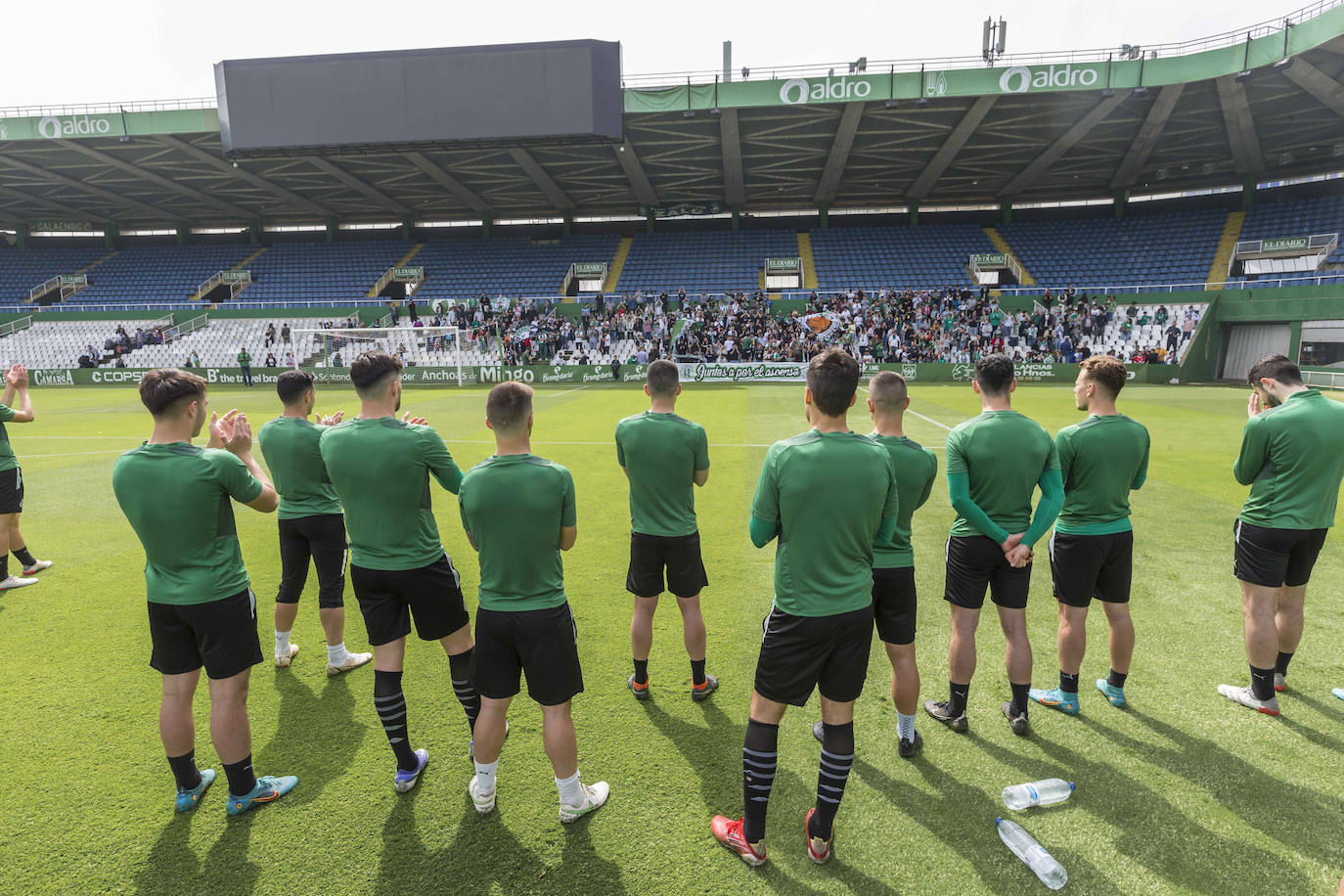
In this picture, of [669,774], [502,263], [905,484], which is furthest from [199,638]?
[502,263]

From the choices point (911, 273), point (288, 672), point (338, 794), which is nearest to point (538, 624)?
point (338, 794)

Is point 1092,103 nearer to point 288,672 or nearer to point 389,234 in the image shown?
point 288,672

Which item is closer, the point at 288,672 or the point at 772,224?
the point at 288,672

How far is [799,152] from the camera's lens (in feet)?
122

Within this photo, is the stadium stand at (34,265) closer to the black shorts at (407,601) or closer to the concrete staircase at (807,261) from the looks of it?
the concrete staircase at (807,261)

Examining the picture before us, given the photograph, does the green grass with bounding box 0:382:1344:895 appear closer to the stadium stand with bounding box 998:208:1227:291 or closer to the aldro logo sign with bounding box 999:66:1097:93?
the aldro logo sign with bounding box 999:66:1097:93

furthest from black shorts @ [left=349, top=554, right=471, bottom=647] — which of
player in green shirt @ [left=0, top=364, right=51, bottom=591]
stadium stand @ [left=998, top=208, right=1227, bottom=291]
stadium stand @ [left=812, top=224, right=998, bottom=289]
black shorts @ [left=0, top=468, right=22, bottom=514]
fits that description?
stadium stand @ [left=812, top=224, right=998, bottom=289]

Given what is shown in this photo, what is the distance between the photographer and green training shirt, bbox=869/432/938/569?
11.9 ft

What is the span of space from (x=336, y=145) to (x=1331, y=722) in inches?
1522

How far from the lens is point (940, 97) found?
30.2 meters

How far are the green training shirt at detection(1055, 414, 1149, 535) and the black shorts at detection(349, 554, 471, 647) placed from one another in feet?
12.5

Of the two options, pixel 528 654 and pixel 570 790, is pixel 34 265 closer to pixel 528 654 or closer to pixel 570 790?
pixel 528 654

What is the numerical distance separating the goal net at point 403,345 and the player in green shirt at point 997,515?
32.9 meters

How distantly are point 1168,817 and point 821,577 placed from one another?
8.05 feet
